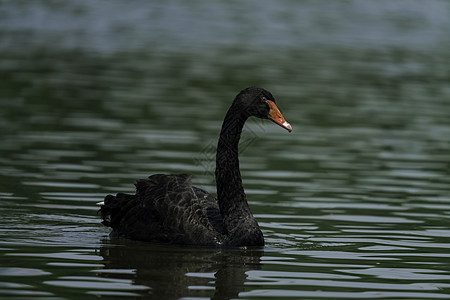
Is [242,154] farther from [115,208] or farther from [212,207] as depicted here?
[212,207]

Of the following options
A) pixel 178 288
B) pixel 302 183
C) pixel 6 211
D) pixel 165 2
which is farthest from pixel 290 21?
pixel 178 288

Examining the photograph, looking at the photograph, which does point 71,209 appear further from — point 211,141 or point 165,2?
point 165,2

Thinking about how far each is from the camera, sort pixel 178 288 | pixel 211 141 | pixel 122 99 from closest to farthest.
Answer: pixel 178 288
pixel 211 141
pixel 122 99

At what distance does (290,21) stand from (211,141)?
27099 mm

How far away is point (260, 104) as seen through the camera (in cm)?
1055

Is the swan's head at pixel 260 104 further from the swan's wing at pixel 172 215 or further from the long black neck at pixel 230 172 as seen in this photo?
the swan's wing at pixel 172 215

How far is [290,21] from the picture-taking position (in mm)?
44156

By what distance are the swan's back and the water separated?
198 mm

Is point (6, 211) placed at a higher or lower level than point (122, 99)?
lower

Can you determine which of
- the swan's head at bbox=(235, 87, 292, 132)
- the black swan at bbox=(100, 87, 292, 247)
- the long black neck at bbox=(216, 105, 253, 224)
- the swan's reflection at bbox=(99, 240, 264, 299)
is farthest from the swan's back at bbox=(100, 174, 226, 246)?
the swan's head at bbox=(235, 87, 292, 132)

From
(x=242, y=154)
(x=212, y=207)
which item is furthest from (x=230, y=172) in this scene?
(x=242, y=154)

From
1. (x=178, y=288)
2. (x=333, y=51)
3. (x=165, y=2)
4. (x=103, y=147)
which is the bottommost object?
(x=178, y=288)

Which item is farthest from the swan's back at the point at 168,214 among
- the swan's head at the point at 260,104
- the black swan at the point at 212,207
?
the swan's head at the point at 260,104

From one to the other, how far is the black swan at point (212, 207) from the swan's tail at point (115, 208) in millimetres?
79
